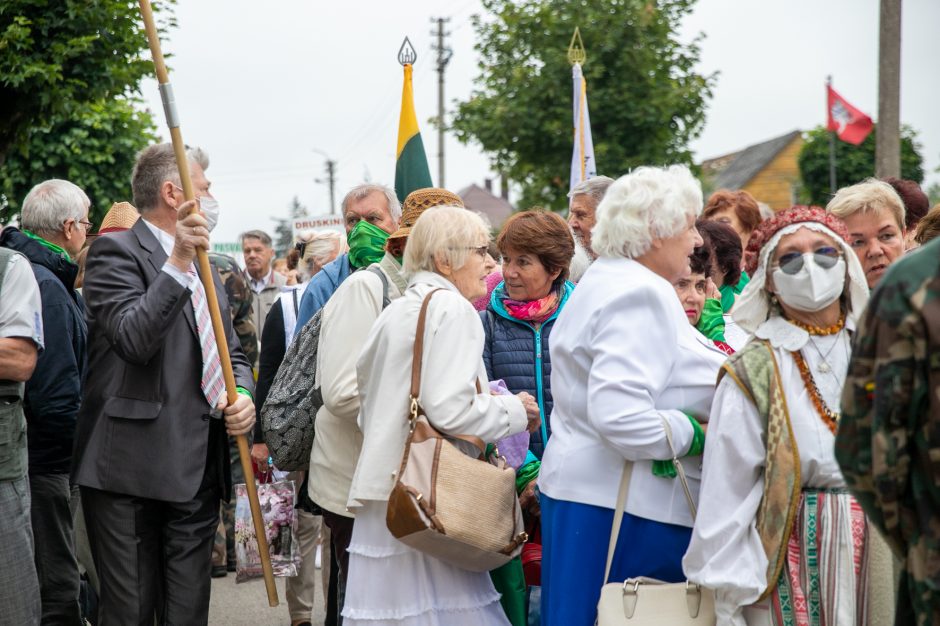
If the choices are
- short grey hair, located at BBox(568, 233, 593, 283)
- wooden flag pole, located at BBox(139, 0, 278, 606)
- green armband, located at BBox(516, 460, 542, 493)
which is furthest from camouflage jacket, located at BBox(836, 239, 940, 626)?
short grey hair, located at BBox(568, 233, 593, 283)

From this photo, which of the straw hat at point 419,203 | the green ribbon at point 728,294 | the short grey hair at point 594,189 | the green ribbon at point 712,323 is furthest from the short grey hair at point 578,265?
the straw hat at point 419,203

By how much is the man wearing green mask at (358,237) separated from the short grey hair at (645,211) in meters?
1.71

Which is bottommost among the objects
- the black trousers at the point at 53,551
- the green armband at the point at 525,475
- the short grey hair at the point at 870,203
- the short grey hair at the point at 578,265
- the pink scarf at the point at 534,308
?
the black trousers at the point at 53,551

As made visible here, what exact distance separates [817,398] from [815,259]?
0.41 m

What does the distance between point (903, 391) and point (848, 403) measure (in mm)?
153

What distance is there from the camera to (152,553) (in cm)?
429

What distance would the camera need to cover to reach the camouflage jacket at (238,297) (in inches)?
303

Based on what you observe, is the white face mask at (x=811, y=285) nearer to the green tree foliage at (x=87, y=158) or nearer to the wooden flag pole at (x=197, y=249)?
the wooden flag pole at (x=197, y=249)

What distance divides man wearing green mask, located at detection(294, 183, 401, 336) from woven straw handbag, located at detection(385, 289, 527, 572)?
4.33 feet

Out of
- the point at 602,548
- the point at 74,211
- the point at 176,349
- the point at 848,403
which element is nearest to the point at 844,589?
the point at 602,548

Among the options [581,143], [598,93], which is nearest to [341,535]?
[581,143]

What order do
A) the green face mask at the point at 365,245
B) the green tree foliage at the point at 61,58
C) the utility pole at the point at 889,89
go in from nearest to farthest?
the green face mask at the point at 365,245 → the green tree foliage at the point at 61,58 → the utility pole at the point at 889,89

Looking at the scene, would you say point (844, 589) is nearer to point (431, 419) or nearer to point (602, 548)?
point (602, 548)

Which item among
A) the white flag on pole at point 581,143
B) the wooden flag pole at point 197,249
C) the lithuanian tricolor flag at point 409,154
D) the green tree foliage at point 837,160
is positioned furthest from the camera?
the green tree foliage at point 837,160
